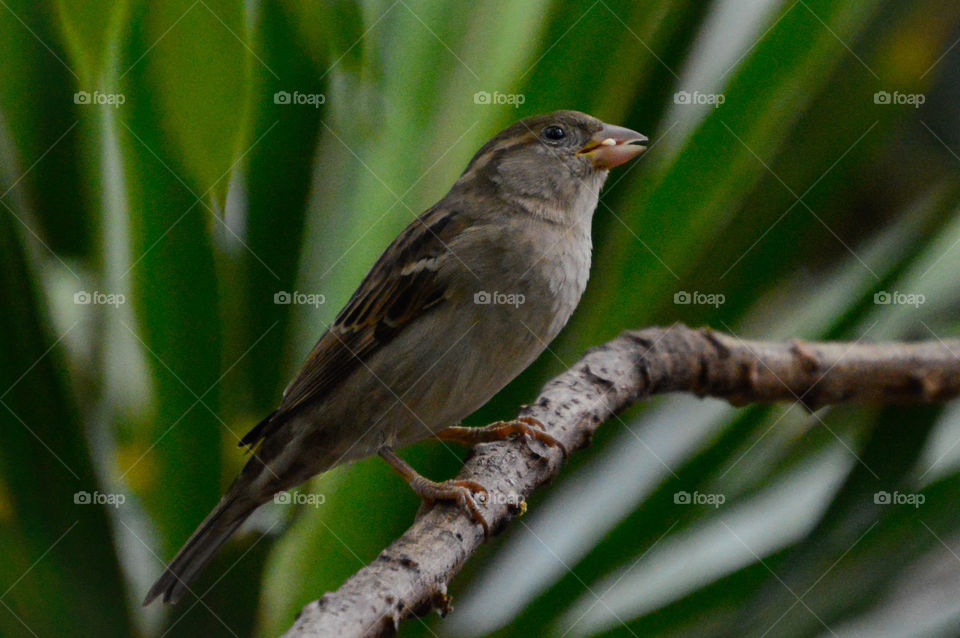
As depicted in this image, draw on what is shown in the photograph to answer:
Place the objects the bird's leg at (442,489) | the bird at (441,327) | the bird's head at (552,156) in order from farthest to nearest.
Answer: the bird's head at (552,156)
the bird at (441,327)
the bird's leg at (442,489)

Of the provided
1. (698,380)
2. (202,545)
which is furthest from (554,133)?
(202,545)

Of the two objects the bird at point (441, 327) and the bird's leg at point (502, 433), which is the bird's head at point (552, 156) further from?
the bird's leg at point (502, 433)

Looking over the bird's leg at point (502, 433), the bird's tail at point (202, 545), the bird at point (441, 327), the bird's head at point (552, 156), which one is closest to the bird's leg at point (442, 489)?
the bird at point (441, 327)

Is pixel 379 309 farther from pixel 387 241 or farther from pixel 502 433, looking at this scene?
pixel 502 433

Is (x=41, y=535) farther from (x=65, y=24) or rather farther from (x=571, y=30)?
(x=571, y=30)

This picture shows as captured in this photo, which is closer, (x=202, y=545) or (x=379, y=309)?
(x=202, y=545)

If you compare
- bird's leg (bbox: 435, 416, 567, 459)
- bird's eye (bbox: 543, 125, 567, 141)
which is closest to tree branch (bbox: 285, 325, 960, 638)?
bird's leg (bbox: 435, 416, 567, 459)
